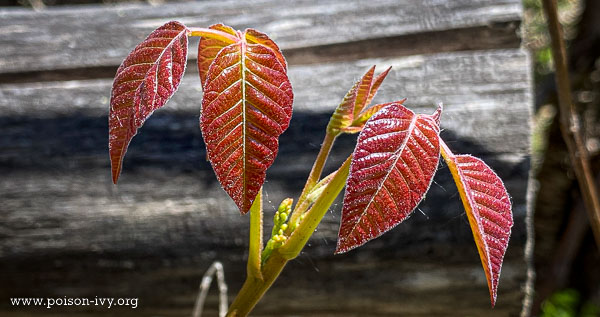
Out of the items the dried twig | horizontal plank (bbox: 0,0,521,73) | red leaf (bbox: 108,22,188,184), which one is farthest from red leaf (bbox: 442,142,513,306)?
horizontal plank (bbox: 0,0,521,73)

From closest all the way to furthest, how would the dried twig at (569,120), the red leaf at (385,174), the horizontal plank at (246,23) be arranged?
the red leaf at (385,174), the dried twig at (569,120), the horizontal plank at (246,23)

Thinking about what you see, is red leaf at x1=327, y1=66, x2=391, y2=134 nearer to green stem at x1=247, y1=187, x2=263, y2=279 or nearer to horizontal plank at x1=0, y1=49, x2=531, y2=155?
green stem at x1=247, y1=187, x2=263, y2=279

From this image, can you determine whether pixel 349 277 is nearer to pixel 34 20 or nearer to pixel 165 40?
pixel 165 40

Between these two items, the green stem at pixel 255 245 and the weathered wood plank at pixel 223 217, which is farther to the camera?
the weathered wood plank at pixel 223 217

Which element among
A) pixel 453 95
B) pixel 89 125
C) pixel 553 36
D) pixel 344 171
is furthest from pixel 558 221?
pixel 344 171

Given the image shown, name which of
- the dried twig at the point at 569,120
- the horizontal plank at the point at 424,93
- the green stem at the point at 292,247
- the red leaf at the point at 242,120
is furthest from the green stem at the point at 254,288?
the horizontal plank at the point at 424,93

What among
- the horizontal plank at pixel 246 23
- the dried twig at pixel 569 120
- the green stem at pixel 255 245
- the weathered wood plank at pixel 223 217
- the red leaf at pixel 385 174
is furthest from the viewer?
the horizontal plank at pixel 246 23

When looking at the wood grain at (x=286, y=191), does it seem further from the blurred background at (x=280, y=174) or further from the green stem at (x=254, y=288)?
the green stem at (x=254, y=288)

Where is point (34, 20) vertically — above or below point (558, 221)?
above
